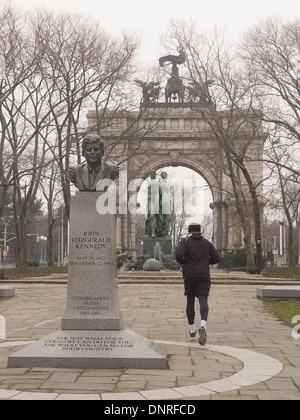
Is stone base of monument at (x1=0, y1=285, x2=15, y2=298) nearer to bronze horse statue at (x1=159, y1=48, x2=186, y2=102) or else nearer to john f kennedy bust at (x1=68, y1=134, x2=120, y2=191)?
john f kennedy bust at (x1=68, y1=134, x2=120, y2=191)

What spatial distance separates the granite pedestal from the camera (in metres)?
7.62

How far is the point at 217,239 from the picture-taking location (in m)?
54.8

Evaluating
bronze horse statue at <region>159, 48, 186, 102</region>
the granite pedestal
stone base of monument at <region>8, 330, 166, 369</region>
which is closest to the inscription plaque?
the granite pedestal

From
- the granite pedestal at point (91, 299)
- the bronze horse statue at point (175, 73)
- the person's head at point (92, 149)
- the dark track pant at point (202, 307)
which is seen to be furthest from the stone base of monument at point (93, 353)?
the bronze horse statue at point (175, 73)

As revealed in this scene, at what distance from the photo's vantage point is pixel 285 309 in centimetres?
1411

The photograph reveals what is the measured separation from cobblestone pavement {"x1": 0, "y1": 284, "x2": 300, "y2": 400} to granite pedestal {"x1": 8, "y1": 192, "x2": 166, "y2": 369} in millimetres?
401

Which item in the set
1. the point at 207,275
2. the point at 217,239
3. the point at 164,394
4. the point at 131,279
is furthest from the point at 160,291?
the point at 217,239

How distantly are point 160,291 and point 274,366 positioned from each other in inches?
496

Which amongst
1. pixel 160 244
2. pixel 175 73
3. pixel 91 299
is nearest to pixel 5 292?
pixel 91 299

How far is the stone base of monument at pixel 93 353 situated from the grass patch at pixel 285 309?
4.65 m

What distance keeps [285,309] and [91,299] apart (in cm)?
712

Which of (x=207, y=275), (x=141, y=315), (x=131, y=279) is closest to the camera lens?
(x=207, y=275)

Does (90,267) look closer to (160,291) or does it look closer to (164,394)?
(164,394)

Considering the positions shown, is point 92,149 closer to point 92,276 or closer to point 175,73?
point 92,276
